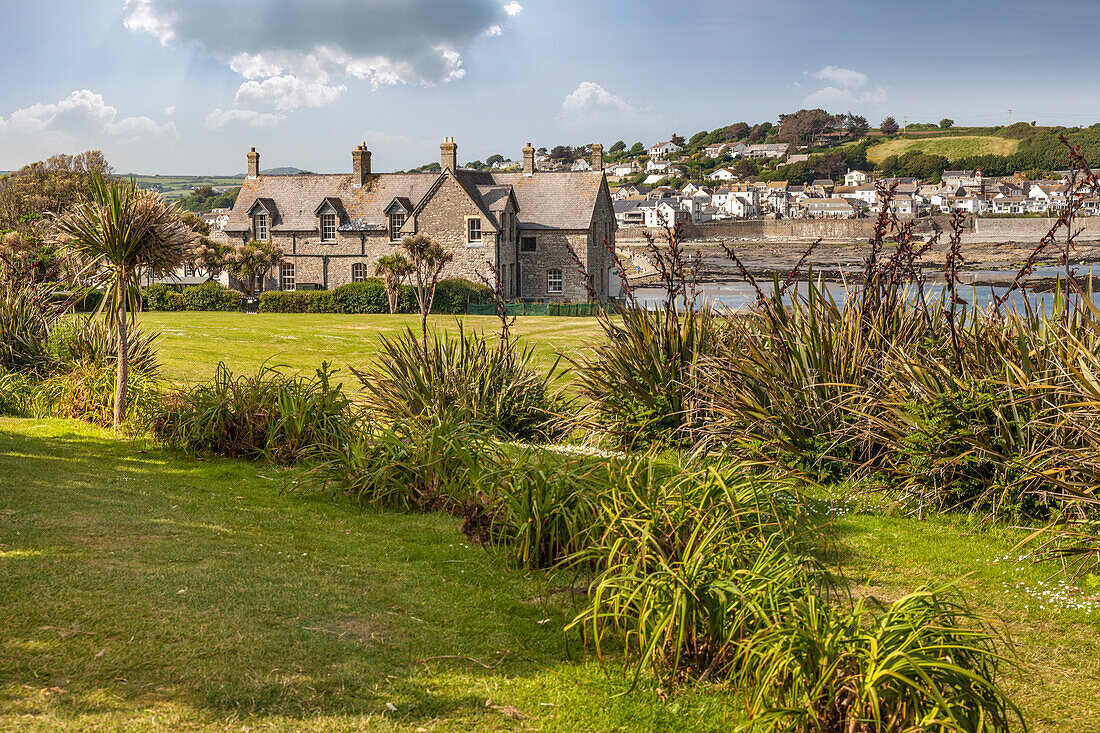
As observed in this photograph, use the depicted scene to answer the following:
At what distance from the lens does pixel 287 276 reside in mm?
53938

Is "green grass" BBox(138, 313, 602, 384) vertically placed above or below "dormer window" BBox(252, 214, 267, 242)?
below

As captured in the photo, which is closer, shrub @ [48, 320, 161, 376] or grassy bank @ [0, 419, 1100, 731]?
grassy bank @ [0, 419, 1100, 731]

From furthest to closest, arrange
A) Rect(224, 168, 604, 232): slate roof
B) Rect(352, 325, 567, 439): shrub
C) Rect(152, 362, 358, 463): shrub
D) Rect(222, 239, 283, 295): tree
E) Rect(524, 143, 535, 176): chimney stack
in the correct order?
Rect(524, 143, 535, 176): chimney stack, Rect(224, 168, 604, 232): slate roof, Rect(222, 239, 283, 295): tree, Rect(352, 325, 567, 439): shrub, Rect(152, 362, 358, 463): shrub

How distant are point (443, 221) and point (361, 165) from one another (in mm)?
7293

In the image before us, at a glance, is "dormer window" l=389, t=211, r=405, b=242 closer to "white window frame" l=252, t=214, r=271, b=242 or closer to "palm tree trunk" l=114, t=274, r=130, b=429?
"white window frame" l=252, t=214, r=271, b=242

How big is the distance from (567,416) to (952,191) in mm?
187617

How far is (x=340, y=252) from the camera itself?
5244 centimetres

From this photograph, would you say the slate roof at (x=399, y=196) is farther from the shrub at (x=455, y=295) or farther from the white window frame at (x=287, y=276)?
the shrub at (x=455, y=295)

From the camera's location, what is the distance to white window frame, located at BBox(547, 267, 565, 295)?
52.1 m

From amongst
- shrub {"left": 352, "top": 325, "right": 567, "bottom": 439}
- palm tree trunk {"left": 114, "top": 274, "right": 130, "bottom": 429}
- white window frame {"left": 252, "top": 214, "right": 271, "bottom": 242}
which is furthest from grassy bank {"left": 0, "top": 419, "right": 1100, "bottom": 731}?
white window frame {"left": 252, "top": 214, "right": 271, "bottom": 242}

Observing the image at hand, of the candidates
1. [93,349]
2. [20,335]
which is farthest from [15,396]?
[20,335]

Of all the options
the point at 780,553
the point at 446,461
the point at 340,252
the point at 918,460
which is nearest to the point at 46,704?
the point at 780,553

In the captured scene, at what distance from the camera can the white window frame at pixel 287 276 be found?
176 ft

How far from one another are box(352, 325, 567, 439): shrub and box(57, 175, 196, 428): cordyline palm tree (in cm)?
293
